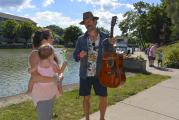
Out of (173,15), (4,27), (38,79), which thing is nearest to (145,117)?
(38,79)

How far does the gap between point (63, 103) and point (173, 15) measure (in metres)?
51.7

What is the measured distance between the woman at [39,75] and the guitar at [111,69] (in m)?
1.29

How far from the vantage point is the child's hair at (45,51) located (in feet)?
→ 16.3

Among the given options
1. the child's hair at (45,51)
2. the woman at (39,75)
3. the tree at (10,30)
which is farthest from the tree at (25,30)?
the child's hair at (45,51)

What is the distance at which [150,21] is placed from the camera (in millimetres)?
84000

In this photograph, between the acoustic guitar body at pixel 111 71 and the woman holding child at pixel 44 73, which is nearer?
the woman holding child at pixel 44 73

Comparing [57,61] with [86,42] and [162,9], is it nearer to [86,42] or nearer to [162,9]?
[86,42]

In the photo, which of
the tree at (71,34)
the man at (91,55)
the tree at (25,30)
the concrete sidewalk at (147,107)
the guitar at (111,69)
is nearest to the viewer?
the guitar at (111,69)

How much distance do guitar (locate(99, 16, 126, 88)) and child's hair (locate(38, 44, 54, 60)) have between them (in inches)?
59.5

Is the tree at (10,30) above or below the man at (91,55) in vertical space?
above

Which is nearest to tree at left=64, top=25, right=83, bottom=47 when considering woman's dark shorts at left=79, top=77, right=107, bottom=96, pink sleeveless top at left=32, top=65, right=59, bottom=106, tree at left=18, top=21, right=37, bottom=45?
tree at left=18, top=21, right=37, bottom=45

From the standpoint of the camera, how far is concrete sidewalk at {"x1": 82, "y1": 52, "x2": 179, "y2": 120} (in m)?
7.53

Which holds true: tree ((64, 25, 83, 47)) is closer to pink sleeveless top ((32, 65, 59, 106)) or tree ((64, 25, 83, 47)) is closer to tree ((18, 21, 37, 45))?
tree ((18, 21, 37, 45))

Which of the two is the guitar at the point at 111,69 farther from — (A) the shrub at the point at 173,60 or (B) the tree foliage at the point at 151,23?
(B) the tree foliage at the point at 151,23
